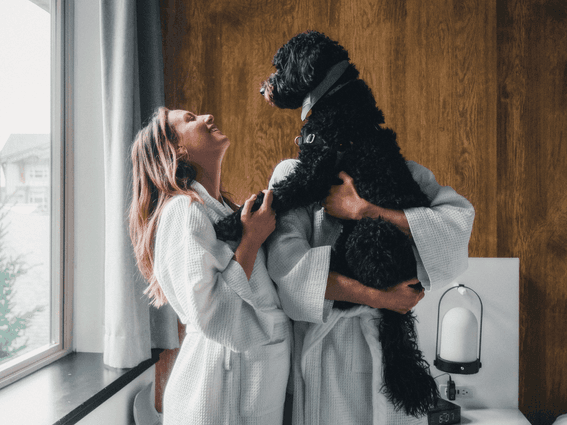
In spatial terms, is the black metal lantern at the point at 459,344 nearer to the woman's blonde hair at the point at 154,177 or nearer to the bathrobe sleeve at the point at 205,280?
the bathrobe sleeve at the point at 205,280

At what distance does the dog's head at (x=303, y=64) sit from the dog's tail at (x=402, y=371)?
622 mm

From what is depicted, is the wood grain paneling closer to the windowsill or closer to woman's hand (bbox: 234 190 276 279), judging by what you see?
the windowsill

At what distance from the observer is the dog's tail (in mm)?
956

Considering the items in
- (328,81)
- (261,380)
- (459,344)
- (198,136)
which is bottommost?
(459,344)

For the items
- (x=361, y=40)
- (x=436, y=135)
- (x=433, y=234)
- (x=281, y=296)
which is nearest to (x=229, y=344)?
(x=281, y=296)

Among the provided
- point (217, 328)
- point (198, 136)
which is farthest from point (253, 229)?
point (198, 136)

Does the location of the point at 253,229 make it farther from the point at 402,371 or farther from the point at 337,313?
the point at 402,371

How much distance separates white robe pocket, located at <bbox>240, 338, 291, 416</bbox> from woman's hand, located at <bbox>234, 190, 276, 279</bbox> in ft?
0.71

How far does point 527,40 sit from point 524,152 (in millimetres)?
560

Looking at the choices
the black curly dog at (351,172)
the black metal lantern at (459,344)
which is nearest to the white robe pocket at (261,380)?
the black curly dog at (351,172)

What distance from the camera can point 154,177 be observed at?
108 centimetres

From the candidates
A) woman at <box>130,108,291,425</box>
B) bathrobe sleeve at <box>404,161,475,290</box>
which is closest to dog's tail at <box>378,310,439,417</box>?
bathrobe sleeve at <box>404,161,475,290</box>

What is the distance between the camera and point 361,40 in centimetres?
200

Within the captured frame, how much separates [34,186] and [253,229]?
46.4 inches
